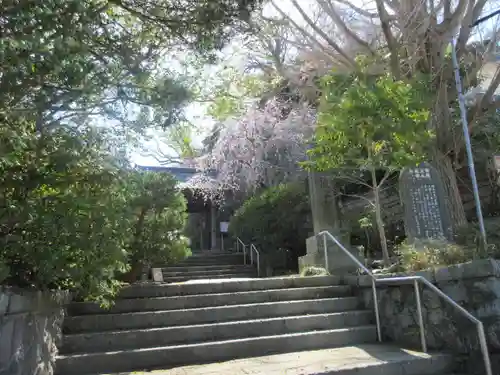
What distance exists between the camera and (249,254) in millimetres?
13336

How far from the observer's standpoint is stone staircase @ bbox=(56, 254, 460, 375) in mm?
4129

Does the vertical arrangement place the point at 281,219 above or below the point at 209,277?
above

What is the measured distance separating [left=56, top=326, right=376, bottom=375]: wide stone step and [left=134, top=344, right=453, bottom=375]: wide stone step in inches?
A: 6.6

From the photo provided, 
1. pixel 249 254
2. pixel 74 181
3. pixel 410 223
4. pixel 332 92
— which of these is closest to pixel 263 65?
pixel 332 92

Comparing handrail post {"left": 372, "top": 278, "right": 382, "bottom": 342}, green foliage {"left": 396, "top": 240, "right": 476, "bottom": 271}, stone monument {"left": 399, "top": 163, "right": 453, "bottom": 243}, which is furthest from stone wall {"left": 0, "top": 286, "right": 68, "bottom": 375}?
stone monument {"left": 399, "top": 163, "right": 453, "bottom": 243}

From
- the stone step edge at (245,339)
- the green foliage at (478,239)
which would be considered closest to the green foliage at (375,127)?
the green foliage at (478,239)

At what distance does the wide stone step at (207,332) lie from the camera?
14.7ft

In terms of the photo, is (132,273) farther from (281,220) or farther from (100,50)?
(281,220)

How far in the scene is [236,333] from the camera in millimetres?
4910

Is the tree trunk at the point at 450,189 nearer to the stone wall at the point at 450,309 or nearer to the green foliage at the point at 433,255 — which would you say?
the green foliage at the point at 433,255

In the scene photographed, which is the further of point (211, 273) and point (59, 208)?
point (211, 273)

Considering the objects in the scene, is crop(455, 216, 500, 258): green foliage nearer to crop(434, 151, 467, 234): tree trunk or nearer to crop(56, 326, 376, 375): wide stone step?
crop(56, 326, 376, 375): wide stone step

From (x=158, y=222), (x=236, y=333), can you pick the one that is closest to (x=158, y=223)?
(x=158, y=222)

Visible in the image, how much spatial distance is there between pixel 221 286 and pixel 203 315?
76 centimetres
